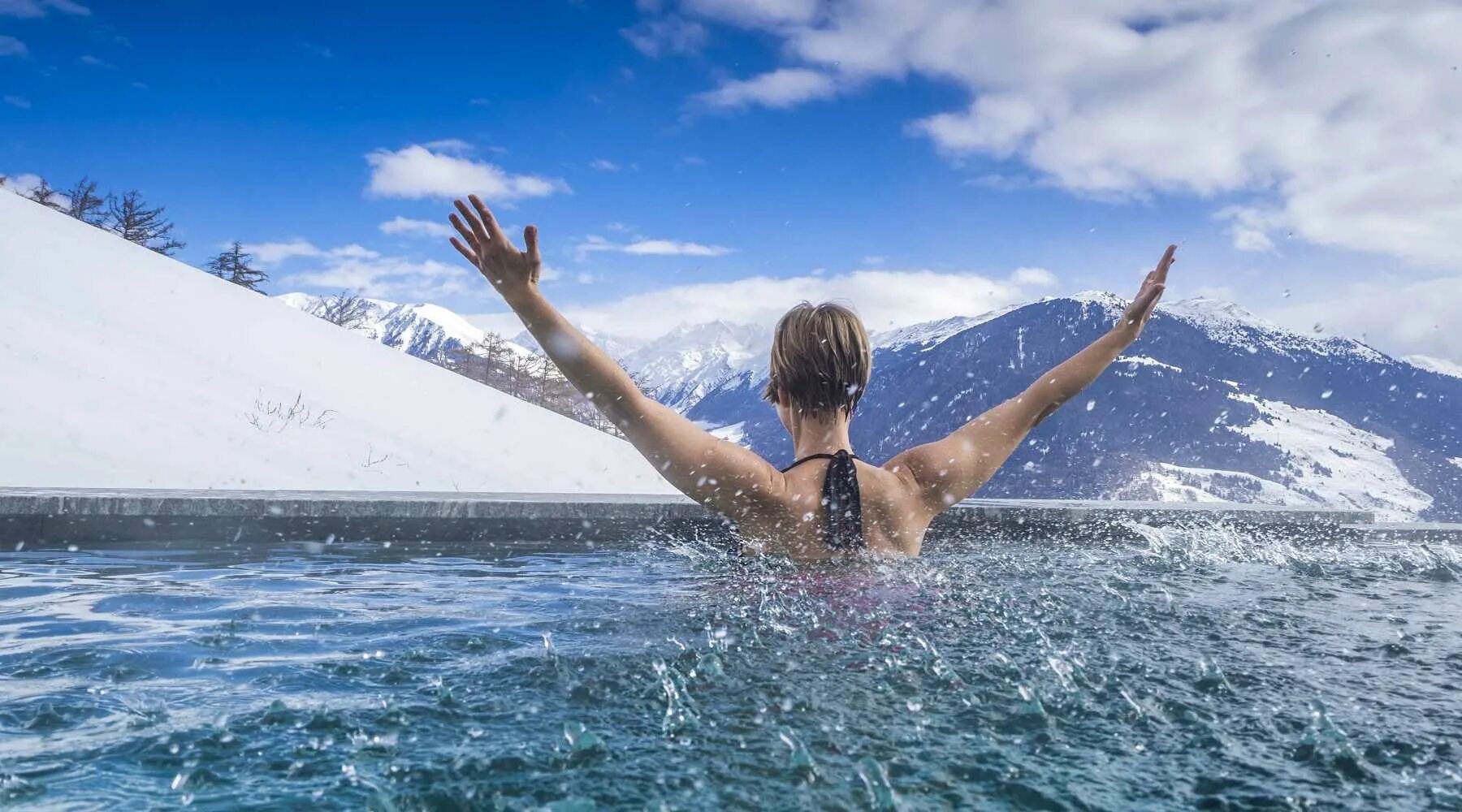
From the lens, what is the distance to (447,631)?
2982 millimetres

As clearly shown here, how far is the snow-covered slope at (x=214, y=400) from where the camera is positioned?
11.2m

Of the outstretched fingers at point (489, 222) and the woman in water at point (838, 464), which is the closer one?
the outstretched fingers at point (489, 222)

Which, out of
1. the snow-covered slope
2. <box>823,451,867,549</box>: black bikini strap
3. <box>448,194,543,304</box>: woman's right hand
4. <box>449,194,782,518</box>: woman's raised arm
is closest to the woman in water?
<box>823,451,867,549</box>: black bikini strap

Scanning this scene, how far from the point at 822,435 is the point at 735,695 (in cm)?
121

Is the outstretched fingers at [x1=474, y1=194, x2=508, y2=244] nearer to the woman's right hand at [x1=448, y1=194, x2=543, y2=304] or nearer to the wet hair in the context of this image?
the woman's right hand at [x1=448, y1=194, x2=543, y2=304]

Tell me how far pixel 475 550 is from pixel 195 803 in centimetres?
438

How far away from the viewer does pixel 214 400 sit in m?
14.1

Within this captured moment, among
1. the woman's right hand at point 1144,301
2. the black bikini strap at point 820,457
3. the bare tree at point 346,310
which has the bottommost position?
the black bikini strap at point 820,457

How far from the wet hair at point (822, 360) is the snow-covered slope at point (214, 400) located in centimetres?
974

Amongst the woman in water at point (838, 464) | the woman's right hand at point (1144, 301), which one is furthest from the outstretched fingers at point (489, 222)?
the woman's right hand at point (1144, 301)

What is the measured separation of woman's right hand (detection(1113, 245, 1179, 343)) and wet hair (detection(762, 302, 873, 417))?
1.06 m

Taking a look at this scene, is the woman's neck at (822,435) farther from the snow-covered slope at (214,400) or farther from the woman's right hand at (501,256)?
the snow-covered slope at (214,400)

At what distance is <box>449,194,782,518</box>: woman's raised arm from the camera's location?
7.20 feet

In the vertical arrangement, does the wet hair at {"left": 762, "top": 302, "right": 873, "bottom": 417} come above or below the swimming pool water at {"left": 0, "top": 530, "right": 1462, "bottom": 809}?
above
